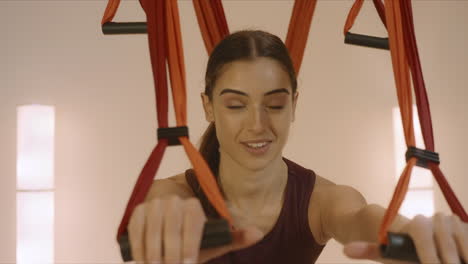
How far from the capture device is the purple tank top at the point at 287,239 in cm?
113

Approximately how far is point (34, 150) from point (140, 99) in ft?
2.01

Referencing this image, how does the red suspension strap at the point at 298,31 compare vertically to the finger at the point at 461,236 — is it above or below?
above

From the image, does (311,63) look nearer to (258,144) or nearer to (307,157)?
(307,157)

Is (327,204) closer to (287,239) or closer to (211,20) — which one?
(287,239)

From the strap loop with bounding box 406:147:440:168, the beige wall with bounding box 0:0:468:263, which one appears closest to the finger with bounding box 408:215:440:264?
the strap loop with bounding box 406:147:440:168

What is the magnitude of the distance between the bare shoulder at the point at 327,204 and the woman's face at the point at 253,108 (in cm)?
20

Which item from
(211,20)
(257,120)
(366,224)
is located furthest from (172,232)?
(211,20)

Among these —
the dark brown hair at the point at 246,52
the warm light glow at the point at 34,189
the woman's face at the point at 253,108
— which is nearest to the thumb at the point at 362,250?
the woman's face at the point at 253,108

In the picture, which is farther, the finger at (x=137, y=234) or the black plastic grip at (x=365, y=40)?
the black plastic grip at (x=365, y=40)

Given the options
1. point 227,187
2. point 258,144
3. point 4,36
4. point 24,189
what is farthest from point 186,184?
point 4,36

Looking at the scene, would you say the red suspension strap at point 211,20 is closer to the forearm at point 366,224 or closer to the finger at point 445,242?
the forearm at point 366,224

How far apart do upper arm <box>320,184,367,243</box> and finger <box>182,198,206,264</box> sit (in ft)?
1.42

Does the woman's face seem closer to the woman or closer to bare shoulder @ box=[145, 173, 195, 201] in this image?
the woman

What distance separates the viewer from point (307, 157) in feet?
8.82
